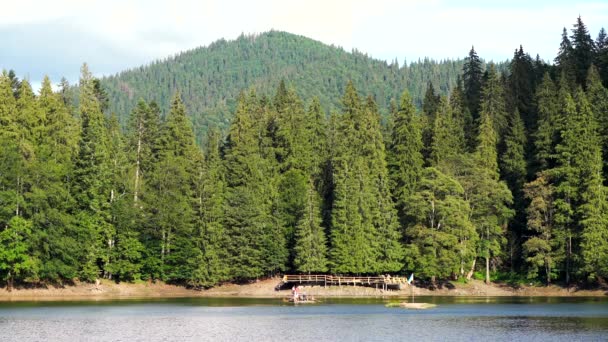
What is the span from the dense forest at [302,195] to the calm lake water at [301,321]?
12.8m

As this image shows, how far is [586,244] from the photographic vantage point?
353ft

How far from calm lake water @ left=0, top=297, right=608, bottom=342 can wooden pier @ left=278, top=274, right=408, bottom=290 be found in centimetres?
1533

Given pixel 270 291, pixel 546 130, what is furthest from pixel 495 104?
pixel 270 291

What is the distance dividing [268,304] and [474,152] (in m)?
45.2

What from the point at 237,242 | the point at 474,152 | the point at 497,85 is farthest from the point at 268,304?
the point at 497,85

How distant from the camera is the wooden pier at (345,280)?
115188 millimetres

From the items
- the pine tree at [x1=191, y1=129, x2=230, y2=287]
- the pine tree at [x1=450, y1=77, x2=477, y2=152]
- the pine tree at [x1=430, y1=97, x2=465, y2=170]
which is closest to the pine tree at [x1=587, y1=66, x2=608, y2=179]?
the pine tree at [x1=450, y1=77, x2=477, y2=152]

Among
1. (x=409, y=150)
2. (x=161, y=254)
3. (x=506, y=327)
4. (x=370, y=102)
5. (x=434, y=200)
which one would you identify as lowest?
(x=506, y=327)

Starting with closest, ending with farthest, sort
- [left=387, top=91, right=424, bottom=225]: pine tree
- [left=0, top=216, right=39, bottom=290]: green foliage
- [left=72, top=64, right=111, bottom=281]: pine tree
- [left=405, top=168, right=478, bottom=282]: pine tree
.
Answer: [left=0, top=216, right=39, bottom=290]: green foliage
[left=72, top=64, right=111, bottom=281]: pine tree
[left=405, top=168, right=478, bottom=282]: pine tree
[left=387, top=91, right=424, bottom=225]: pine tree

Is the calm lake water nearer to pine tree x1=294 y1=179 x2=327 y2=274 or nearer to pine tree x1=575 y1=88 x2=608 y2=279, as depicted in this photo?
pine tree x1=575 y1=88 x2=608 y2=279

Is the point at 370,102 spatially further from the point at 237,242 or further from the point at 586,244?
A: the point at 586,244

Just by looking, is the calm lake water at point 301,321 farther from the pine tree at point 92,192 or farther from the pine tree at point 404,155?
the pine tree at point 404,155

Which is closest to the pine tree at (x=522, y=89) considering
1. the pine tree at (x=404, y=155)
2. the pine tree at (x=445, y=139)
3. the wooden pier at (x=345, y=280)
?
the pine tree at (x=445, y=139)

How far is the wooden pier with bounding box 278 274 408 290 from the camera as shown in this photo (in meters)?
115
